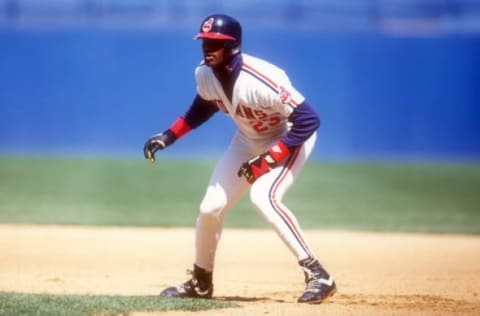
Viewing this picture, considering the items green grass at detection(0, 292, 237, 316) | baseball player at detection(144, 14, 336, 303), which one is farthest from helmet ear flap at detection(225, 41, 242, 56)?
green grass at detection(0, 292, 237, 316)

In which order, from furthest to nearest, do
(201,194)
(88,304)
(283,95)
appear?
(201,194), (283,95), (88,304)

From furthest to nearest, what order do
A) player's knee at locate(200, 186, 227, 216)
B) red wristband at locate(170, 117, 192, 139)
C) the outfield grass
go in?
the outfield grass < red wristband at locate(170, 117, 192, 139) < player's knee at locate(200, 186, 227, 216)

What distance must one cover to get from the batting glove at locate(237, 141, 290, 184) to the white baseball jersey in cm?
21

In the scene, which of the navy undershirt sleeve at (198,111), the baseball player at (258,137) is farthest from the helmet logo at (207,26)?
the navy undershirt sleeve at (198,111)

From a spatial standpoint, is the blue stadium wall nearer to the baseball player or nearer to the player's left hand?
the baseball player

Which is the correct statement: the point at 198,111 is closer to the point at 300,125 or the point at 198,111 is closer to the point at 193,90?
the point at 300,125

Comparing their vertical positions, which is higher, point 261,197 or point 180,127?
point 180,127

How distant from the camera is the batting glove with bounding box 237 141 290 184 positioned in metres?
5.80

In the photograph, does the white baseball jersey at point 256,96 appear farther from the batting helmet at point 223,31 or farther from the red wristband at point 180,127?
the red wristband at point 180,127

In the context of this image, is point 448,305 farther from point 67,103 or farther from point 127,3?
point 127,3

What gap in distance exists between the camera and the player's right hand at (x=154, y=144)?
6223 mm

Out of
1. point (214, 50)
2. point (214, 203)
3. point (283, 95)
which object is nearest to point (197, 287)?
point (214, 203)

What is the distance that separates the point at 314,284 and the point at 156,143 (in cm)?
136

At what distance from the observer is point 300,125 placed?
5816mm
